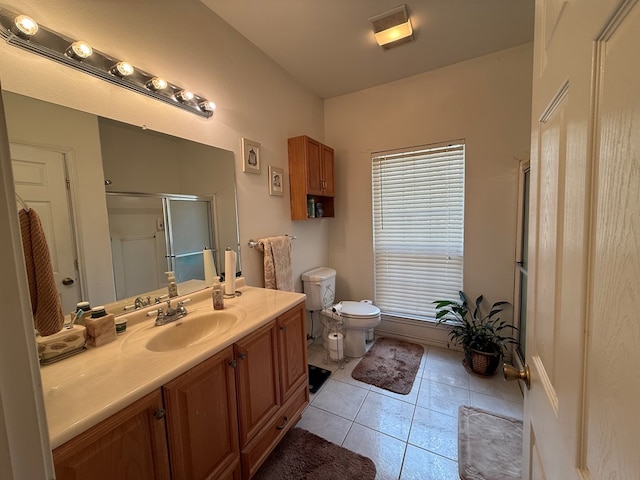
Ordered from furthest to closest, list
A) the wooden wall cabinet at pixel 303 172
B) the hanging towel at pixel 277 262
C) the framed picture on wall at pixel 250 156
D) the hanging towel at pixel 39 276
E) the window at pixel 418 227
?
the window at pixel 418 227 < the wooden wall cabinet at pixel 303 172 < the hanging towel at pixel 277 262 < the framed picture on wall at pixel 250 156 < the hanging towel at pixel 39 276

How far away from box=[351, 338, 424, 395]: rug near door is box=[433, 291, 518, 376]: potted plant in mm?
403

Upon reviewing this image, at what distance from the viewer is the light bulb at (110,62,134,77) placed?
1188 millimetres

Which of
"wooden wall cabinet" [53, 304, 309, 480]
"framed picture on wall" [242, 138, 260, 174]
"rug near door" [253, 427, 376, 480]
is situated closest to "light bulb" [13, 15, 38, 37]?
"framed picture on wall" [242, 138, 260, 174]

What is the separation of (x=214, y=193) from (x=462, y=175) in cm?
213

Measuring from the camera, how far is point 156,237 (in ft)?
4.69

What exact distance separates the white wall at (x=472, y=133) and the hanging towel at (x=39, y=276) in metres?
2.44

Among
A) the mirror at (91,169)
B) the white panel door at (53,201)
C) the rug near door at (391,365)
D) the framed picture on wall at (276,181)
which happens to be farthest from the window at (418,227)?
→ the white panel door at (53,201)

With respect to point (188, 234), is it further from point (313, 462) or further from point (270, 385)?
point (313, 462)

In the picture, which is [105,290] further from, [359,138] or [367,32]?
[359,138]

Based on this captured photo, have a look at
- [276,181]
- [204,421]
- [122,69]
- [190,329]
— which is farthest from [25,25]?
[204,421]

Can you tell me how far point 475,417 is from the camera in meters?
1.72

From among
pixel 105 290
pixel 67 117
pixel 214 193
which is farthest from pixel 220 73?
pixel 105 290

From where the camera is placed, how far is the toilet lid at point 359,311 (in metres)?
2.36

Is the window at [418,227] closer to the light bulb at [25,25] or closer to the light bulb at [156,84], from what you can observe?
the light bulb at [156,84]
